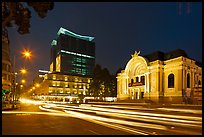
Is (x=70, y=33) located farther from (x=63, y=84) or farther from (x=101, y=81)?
(x=101, y=81)

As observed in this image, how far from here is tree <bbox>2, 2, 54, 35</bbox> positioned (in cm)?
1062

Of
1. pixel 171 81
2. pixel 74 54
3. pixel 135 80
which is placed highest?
pixel 74 54

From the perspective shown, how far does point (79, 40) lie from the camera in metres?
181

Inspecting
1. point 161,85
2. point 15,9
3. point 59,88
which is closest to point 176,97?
point 161,85

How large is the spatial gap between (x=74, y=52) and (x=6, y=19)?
158040mm

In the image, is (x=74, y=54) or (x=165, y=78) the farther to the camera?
(x=74, y=54)

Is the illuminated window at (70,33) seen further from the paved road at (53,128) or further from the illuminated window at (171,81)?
the paved road at (53,128)

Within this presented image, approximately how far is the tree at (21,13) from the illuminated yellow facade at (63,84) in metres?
108

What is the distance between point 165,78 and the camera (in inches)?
2445

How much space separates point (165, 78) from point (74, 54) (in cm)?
11169

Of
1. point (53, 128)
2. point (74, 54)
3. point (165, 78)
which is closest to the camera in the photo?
point (53, 128)

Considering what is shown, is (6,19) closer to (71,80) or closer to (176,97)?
(176,97)

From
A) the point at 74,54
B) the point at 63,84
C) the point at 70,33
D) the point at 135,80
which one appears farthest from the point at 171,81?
the point at 70,33

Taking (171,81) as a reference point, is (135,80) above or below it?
above
